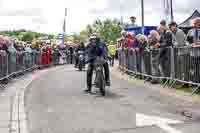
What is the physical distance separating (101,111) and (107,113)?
1.10ft

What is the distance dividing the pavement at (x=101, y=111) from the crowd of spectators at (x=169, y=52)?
0.80 metres

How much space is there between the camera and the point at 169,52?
48.8 ft

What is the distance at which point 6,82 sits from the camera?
59.9 ft

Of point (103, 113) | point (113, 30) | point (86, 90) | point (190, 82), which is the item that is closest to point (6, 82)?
point (86, 90)

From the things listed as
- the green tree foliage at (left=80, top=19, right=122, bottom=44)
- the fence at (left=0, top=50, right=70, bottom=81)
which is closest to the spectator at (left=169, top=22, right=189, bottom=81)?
the fence at (left=0, top=50, right=70, bottom=81)

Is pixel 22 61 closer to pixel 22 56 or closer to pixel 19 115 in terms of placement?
pixel 22 56

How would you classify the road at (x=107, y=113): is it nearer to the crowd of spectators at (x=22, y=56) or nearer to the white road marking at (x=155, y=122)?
the white road marking at (x=155, y=122)

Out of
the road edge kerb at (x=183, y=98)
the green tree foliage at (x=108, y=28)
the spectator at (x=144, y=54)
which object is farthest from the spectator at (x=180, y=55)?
the green tree foliage at (x=108, y=28)

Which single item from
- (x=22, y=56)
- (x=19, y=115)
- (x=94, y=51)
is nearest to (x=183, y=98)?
(x=94, y=51)

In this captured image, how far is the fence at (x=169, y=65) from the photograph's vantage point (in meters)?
13.1

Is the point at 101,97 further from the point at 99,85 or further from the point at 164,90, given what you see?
the point at 164,90

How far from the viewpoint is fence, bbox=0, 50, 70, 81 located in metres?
18.4

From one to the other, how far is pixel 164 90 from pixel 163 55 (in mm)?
1605

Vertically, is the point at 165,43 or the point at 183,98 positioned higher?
the point at 165,43
